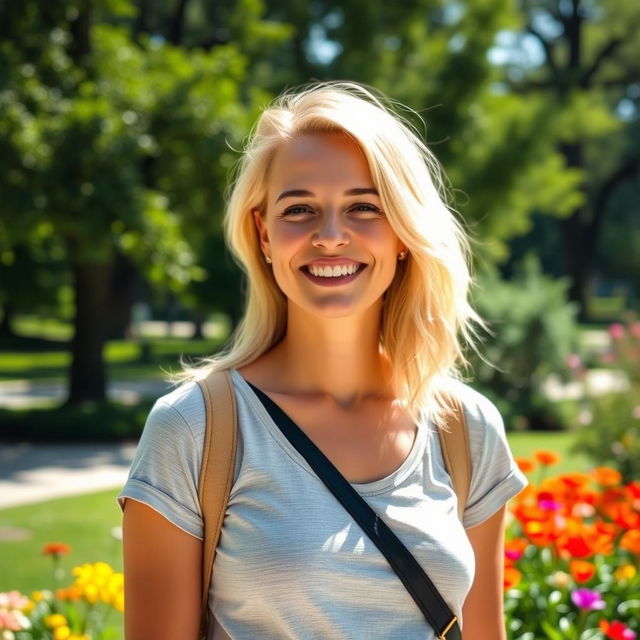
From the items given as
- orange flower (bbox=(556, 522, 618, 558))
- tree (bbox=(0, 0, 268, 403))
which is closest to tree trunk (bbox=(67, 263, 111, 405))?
tree (bbox=(0, 0, 268, 403))

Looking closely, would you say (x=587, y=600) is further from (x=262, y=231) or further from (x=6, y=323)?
(x=6, y=323)

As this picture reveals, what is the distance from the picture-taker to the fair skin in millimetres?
2047

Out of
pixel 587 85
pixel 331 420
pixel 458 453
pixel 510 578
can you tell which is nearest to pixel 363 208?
pixel 331 420

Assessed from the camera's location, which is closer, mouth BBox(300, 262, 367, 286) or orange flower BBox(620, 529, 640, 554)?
mouth BBox(300, 262, 367, 286)

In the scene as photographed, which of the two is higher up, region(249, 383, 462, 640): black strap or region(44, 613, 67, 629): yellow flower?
region(249, 383, 462, 640): black strap

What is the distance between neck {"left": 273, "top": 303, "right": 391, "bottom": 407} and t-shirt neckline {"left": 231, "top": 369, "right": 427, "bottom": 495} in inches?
6.2

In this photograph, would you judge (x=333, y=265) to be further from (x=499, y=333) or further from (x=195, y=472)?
(x=499, y=333)

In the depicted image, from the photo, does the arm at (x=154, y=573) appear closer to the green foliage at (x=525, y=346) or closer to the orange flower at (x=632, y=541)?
the orange flower at (x=632, y=541)

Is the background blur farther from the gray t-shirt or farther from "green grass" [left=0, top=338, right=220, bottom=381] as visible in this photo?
the gray t-shirt

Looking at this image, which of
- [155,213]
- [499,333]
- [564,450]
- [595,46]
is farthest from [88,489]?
[595,46]

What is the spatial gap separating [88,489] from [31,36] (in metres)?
5.94

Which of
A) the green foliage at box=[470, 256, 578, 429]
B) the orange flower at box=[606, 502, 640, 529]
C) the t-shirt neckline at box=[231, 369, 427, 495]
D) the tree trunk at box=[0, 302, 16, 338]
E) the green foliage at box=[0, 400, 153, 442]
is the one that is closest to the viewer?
the t-shirt neckline at box=[231, 369, 427, 495]

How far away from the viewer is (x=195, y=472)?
1.82 metres

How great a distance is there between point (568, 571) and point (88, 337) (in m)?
10.4
